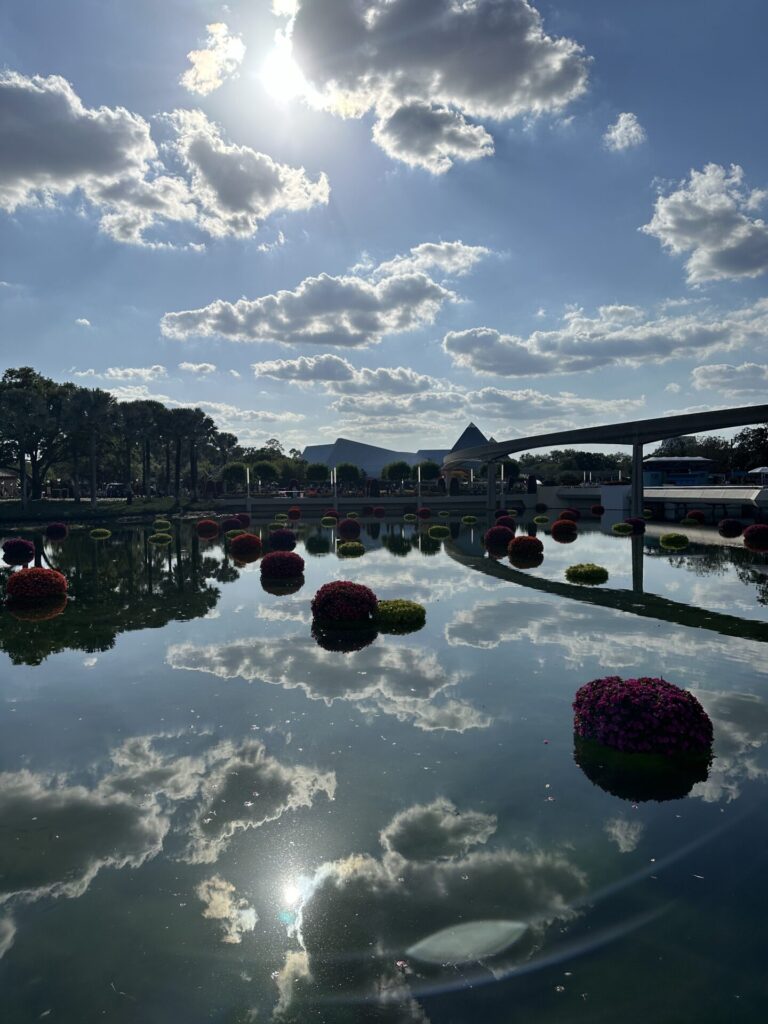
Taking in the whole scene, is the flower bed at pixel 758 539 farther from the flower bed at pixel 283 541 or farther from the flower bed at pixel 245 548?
the flower bed at pixel 245 548

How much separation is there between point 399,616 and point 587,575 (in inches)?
488

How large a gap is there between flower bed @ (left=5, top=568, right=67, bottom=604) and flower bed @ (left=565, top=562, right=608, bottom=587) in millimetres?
22715

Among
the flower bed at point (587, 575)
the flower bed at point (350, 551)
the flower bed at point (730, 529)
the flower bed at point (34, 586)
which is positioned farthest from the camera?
the flower bed at point (730, 529)

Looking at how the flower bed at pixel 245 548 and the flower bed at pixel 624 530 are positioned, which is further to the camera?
the flower bed at pixel 624 530

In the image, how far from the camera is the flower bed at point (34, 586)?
25.0 metres

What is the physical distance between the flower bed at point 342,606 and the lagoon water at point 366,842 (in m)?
2.20

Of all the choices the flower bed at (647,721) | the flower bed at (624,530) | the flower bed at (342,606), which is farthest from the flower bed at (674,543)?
the flower bed at (647,721)

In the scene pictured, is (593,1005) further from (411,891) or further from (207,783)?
(207,783)

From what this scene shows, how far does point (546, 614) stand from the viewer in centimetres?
2266

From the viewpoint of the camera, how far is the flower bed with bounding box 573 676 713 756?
35.6 feet

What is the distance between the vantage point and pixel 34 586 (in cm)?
2533

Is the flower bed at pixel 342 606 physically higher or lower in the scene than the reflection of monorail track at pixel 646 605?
higher

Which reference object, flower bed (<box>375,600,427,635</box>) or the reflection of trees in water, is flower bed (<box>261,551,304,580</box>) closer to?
the reflection of trees in water

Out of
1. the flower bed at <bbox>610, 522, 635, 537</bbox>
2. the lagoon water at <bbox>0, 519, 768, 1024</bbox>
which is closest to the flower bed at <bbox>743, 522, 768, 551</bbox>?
the flower bed at <bbox>610, 522, 635, 537</bbox>
